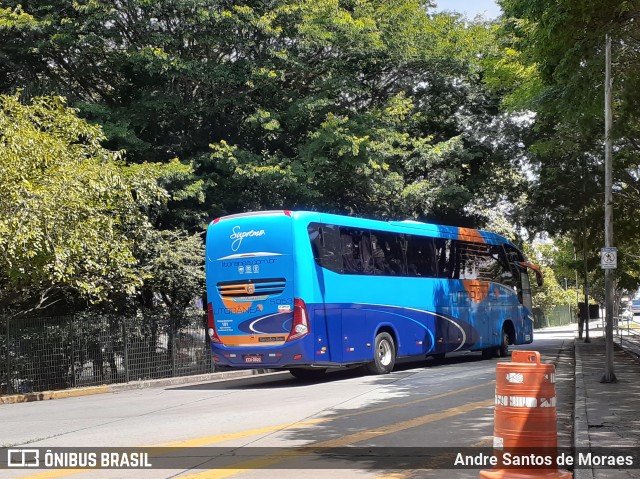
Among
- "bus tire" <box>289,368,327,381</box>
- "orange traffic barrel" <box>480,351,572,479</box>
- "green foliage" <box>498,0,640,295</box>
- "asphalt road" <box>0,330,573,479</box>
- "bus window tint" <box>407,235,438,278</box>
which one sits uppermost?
"green foliage" <box>498,0,640,295</box>

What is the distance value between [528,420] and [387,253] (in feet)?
45.5

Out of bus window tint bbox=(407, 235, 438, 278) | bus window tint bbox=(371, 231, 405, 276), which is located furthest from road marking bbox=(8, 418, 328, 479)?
bus window tint bbox=(407, 235, 438, 278)

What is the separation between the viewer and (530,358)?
6789 mm

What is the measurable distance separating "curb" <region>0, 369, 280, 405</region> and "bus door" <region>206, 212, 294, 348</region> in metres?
4.15

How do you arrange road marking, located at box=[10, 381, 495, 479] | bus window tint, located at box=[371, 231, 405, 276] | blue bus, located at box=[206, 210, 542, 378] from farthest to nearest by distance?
bus window tint, located at box=[371, 231, 405, 276] → blue bus, located at box=[206, 210, 542, 378] → road marking, located at box=[10, 381, 495, 479]

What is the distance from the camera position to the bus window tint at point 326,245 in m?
17.9

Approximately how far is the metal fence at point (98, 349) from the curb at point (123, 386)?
681 millimetres

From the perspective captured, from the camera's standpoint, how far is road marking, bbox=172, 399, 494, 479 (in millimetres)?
7645

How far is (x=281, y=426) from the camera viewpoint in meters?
10.8

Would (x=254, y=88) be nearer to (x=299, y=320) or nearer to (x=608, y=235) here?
(x=299, y=320)

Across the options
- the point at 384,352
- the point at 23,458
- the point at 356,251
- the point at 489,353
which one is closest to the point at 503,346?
the point at 489,353

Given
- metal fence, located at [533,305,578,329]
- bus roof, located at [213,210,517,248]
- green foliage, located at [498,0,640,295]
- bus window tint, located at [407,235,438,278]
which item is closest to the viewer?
green foliage, located at [498,0,640,295]

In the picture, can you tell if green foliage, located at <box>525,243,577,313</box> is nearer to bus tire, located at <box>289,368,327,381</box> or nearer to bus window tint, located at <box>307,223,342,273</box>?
bus tire, located at <box>289,368,327,381</box>

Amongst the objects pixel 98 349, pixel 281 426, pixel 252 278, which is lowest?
pixel 281 426
